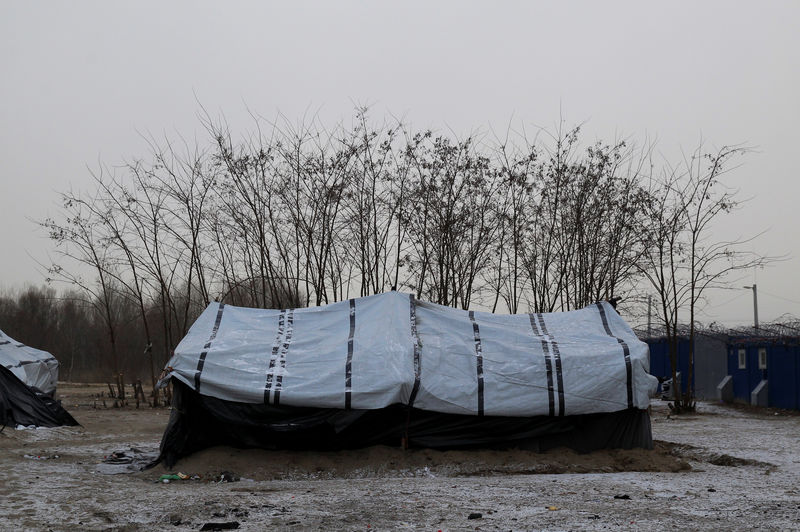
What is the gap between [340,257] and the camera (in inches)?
661

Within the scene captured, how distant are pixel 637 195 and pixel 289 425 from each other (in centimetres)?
1200

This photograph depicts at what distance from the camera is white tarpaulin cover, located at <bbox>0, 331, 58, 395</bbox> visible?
19.4 meters

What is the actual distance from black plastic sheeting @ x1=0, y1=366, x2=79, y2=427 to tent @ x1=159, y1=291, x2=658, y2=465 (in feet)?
19.4

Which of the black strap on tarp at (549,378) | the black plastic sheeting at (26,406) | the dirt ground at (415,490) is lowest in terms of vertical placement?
the dirt ground at (415,490)

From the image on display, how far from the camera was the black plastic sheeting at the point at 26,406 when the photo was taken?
1370 cm

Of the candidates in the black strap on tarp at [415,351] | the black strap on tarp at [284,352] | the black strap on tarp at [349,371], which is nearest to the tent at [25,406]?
the black strap on tarp at [284,352]

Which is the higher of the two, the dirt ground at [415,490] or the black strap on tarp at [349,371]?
the black strap on tarp at [349,371]

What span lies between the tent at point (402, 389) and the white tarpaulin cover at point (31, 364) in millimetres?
11782

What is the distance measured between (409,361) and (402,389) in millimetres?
396

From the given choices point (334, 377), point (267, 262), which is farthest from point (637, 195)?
point (334, 377)

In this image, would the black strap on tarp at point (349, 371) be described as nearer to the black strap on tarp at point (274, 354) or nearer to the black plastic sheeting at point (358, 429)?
the black plastic sheeting at point (358, 429)

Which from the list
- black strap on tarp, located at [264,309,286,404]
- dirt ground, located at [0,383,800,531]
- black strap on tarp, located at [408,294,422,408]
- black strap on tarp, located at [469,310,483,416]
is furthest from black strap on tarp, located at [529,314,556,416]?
black strap on tarp, located at [264,309,286,404]

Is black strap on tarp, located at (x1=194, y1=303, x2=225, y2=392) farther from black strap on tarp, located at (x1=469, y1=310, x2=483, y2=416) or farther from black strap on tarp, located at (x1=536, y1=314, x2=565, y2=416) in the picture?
black strap on tarp, located at (x1=536, y1=314, x2=565, y2=416)

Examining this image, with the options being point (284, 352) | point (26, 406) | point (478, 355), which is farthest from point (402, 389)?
point (26, 406)
